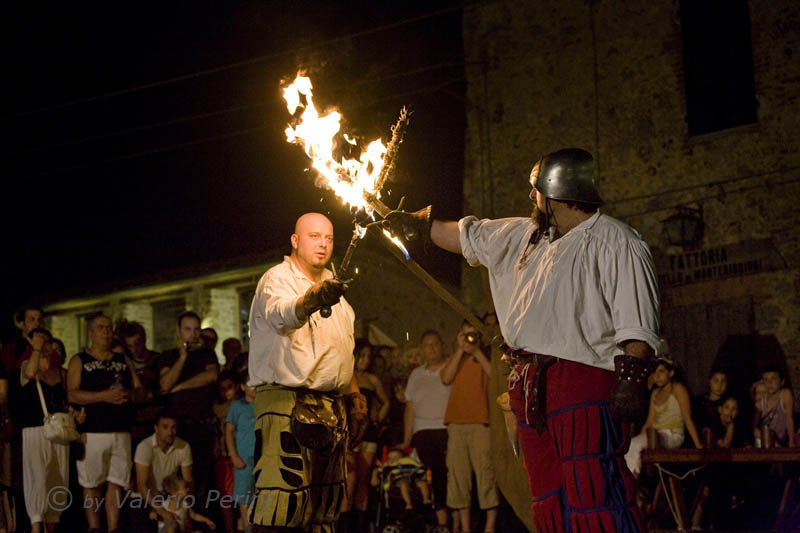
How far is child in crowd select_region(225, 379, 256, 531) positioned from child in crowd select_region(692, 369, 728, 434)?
5.39 metres

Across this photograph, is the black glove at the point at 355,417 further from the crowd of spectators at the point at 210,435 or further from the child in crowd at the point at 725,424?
the child in crowd at the point at 725,424

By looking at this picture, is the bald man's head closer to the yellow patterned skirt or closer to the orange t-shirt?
the yellow patterned skirt

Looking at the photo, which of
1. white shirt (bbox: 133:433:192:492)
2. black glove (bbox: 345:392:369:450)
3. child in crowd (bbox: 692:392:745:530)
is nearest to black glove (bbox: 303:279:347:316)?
black glove (bbox: 345:392:369:450)

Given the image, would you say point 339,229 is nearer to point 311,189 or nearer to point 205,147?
point 311,189

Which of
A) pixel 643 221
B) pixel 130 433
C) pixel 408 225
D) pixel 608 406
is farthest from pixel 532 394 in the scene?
pixel 643 221

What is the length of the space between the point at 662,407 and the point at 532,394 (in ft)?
21.0

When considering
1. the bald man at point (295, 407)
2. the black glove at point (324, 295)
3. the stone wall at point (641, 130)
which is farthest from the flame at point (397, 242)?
the stone wall at point (641, 130)

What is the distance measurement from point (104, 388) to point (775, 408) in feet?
24.8

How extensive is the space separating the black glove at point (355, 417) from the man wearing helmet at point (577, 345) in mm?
2529

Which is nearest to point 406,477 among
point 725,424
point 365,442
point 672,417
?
point 365,442

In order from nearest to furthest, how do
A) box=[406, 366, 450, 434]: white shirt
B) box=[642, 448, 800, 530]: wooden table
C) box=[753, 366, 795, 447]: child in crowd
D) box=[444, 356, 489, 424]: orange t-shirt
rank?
box=[642, 448, 800, 530]: wooden table
box=[444, 356, 489, 424]: orange t-shirt
box=[406, 366, 450, 434]: white shirt
box=[753, 366, 795, 447]: child in crowd

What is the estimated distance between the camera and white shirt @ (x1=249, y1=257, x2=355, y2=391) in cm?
660

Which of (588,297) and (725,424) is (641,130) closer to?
(725,424)

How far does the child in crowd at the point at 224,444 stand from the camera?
33.2ft
